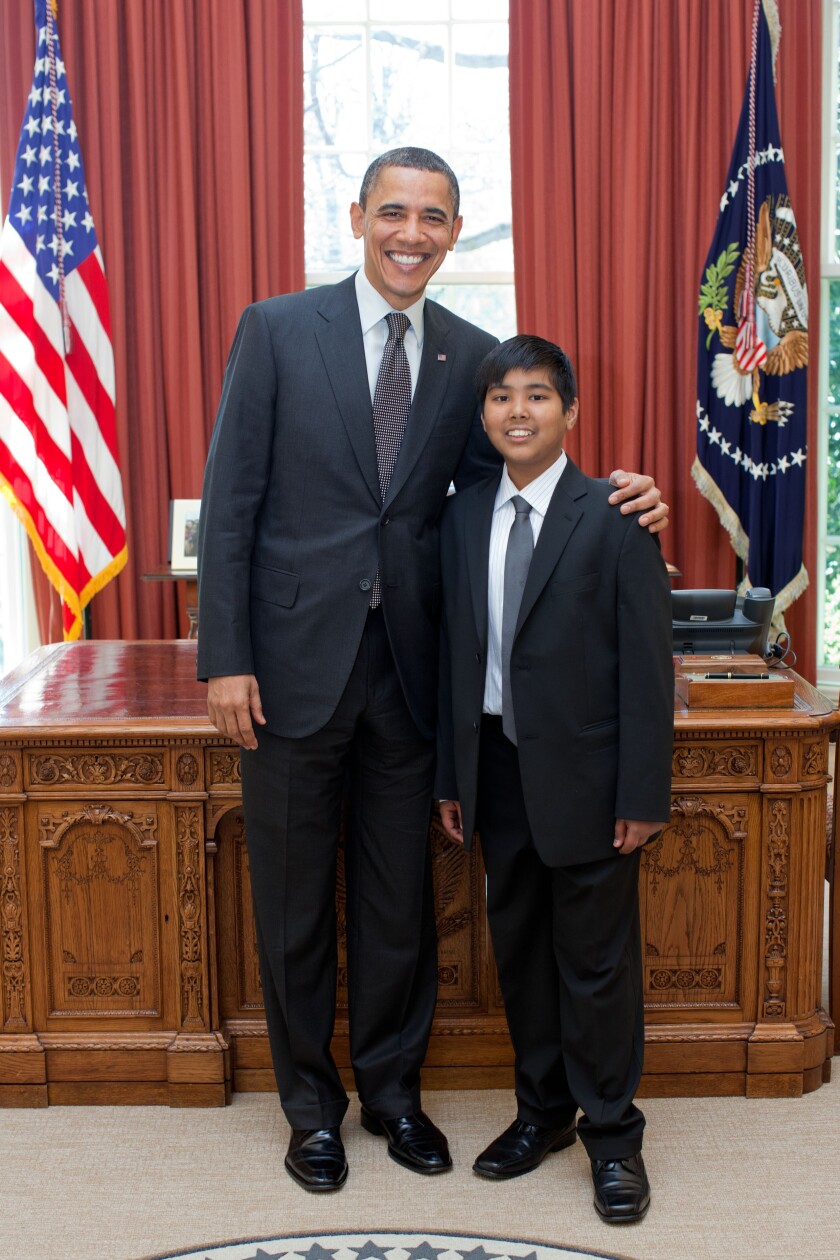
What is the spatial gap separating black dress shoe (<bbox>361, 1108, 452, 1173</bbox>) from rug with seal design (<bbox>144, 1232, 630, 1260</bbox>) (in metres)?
0.20

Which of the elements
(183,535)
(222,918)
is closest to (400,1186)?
(222,918)

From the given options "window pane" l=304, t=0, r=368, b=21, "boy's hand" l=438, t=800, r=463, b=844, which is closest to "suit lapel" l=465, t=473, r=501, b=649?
"boy's hand" l=438, t=800, r=463, b=844

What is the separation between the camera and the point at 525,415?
2.17m

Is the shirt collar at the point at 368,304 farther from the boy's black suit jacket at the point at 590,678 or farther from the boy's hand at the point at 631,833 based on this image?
the boy's hand at the point at 631,833

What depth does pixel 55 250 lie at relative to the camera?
4.43 meters

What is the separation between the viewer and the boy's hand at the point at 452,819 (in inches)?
94.3

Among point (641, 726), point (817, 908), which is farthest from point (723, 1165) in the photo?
point (641, 726)

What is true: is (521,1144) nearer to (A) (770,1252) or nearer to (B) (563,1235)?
(B) (563,1235)

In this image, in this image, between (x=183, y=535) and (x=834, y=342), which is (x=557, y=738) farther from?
(x=834, y=342)

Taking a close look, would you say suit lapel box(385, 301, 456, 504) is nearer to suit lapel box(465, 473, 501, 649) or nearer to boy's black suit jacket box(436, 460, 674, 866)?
suit lapel box(465, 473, 501, 649)

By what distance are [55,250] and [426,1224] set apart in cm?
345

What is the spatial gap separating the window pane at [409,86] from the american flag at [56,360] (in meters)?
1.37

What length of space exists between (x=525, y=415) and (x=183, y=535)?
2.95 m

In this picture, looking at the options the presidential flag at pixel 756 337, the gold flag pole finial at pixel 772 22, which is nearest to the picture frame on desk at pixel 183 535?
the presidential flag at pixel 756 337
